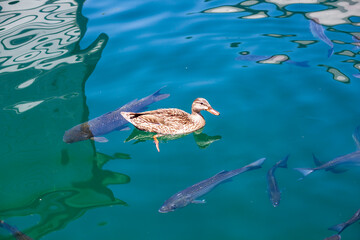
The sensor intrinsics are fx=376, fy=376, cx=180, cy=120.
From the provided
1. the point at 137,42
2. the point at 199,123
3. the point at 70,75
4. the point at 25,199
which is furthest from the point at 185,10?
the point at 25,199

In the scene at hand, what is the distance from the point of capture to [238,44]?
984 centimetres

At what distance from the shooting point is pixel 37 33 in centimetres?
1083

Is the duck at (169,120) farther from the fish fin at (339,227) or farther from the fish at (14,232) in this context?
the fish fin at (339,227)

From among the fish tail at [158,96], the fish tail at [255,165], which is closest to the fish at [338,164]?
the fish tail at [255,165]

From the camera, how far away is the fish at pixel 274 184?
5380 mm

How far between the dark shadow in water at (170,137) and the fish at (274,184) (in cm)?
141

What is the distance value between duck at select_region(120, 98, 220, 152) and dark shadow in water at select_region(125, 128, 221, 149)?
9 cm

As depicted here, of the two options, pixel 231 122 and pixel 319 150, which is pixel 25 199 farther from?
pixel 319 150

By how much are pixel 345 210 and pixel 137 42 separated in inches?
280

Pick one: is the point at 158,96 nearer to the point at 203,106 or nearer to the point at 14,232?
the point at 203,106

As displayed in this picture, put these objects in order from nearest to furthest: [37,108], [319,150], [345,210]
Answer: [345,210] → [319,150] → [37,108]

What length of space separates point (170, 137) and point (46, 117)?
2597 millimetres

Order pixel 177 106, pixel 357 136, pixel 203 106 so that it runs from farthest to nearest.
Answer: pixel 177 106 → pixel 203 106 → pixel 357 136

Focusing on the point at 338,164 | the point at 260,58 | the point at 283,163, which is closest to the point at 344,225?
the point at 338,164
